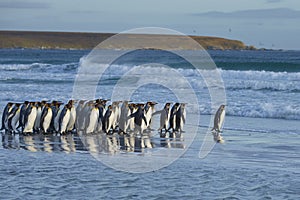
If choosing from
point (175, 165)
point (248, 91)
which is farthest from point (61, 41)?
point (175, 165)

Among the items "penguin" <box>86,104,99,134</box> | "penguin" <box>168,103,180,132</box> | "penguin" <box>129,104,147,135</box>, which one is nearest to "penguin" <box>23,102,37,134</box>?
"penguin" <box>86,104,99,134</box>

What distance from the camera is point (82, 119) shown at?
15.1 meters

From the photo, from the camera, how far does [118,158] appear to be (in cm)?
1072

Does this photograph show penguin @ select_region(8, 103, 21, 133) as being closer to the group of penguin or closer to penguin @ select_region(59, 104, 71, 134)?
the group of penguin

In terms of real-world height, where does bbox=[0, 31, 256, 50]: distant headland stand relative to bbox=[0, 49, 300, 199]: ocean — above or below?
above

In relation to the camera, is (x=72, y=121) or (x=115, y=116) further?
(x=115, y=116)

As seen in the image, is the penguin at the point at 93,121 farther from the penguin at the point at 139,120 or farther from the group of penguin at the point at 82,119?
the penguin at the point at 139,120

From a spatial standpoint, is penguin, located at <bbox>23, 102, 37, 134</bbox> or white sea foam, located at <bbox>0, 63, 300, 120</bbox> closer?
penguin, located at <bbox>23, 102, 37, 134</bbox>

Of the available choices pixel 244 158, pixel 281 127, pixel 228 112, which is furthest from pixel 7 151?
pixel 228 112

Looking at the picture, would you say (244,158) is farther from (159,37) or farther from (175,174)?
(159,37)

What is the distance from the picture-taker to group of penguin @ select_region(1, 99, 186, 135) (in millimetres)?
14577

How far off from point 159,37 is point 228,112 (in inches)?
3043

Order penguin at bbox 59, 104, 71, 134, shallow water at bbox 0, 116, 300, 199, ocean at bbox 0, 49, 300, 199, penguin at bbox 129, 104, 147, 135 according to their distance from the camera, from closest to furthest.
→ shallow water at bbox 0, 116, 300, 199, ocean at bbox 0, 49, 300, 199, penguin at bbox 59, 104, 71, 134, penguin at bbox 129, 104, 147, 135

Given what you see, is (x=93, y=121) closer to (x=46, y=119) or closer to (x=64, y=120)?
(x=64, y=120)
